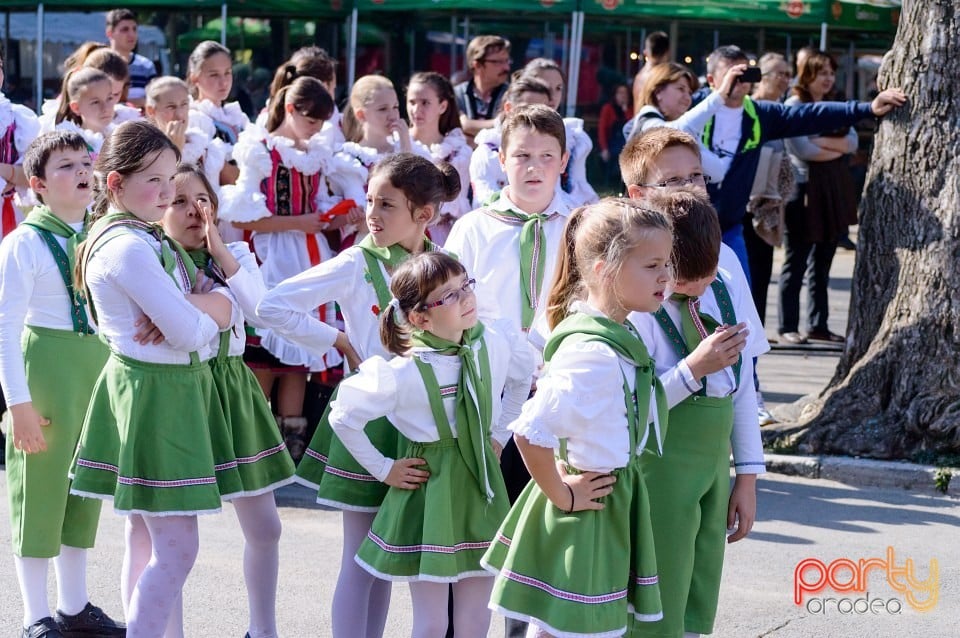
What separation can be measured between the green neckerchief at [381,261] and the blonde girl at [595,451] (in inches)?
33.7

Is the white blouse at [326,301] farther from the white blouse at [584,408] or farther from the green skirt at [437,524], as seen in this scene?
the white blouse at [584,408]

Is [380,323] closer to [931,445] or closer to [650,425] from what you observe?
[650,425]

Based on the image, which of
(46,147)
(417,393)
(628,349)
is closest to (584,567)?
(628,349)

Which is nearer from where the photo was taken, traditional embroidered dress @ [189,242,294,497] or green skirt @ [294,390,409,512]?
green skirt @ [294,390,409,512]

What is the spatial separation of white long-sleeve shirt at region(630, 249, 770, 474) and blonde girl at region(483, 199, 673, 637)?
15 centimetres

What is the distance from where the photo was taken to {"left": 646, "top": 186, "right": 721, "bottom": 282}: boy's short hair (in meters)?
3.71

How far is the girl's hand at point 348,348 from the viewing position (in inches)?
169

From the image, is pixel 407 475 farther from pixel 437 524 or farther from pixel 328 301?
pixel 328 301

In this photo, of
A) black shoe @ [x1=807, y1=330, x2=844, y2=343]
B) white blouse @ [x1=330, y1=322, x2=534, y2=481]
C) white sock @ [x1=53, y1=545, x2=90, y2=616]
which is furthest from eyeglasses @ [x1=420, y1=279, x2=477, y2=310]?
black shoe @ [x1=807, y1=330, x2=844, y2=343]

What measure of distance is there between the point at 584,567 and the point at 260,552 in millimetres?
1377

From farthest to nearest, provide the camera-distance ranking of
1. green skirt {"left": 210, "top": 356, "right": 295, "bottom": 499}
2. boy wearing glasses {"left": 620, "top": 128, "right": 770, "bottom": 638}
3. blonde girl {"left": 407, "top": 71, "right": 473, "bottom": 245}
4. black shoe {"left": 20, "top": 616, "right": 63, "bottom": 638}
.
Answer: blonde girl {"left": 407, "top": 71, "right": 473, "bottom": 245}, black shoe {"left": 20, "top": 616, "right": 63, "bottom": 638}, green skirt {"left": 210, "top": 356, "right": 295, "bottom": 499}, boy wearing glasses {"left": 620, "top": 128, "right": 770, "bottom": 638}

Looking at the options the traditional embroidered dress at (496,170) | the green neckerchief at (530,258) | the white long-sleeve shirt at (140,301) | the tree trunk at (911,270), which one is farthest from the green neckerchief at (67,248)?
the tree trunk at (911,270)

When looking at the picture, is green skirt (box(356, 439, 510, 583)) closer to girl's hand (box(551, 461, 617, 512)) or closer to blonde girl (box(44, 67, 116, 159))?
girl's hand (box(551, 461, 617, 512))

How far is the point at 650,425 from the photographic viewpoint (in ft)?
11.6
